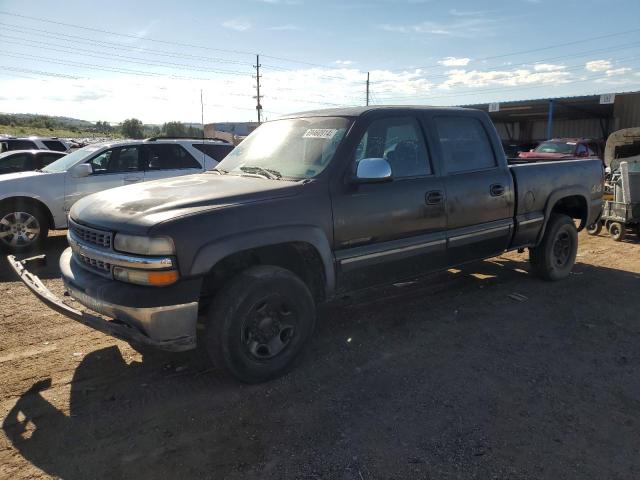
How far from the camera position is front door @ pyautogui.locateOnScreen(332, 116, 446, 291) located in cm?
386

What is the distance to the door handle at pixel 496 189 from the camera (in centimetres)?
493

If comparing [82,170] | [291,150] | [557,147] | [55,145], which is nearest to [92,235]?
[291,150]

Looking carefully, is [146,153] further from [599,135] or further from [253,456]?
[599,135]

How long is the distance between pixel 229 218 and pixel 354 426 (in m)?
Answer: 1.52

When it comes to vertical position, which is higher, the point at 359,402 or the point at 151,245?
the point at 151,245

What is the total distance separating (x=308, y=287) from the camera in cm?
387

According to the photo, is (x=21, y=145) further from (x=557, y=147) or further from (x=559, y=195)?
(x=557, y=147)

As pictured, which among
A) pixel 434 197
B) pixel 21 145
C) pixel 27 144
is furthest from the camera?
pixel 27 144

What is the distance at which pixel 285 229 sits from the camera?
3.46 metres

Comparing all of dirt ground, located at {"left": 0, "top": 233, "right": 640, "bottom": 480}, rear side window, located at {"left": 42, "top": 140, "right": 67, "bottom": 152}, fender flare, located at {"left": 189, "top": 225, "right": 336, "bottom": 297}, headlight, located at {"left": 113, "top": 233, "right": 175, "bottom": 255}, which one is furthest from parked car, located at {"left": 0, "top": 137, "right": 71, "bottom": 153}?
fender flare, located at {"left": 189, "top": 225, "right": 336, "bottom": 297}

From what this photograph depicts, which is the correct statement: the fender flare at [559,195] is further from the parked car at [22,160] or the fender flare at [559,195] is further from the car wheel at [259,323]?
the parked car at [22,160]

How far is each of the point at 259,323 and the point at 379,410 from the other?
100cm

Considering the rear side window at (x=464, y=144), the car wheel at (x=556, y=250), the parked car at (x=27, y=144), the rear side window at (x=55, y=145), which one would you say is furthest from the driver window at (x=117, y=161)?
the rear side window at (x=55, y=145)

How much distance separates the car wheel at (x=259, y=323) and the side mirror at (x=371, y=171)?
3.00 ft
